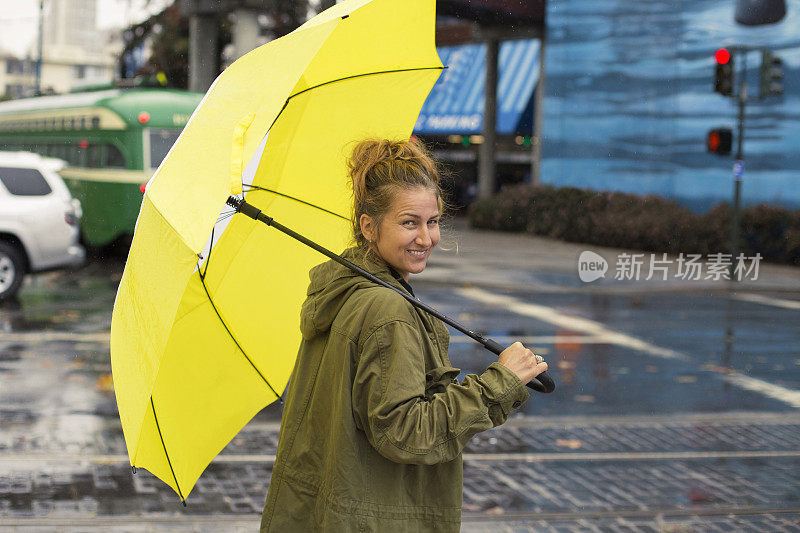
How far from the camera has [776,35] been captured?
46.1 feet

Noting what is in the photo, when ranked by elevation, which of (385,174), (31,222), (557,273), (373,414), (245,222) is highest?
(385,174)

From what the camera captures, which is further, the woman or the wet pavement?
the wet pavement

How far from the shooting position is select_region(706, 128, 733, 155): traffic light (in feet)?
49.4

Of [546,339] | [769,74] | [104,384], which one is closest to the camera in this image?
[104,384]

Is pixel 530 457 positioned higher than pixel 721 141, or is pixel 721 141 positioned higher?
pixel 721 141

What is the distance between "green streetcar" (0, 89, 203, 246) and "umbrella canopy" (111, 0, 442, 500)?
42.5ft

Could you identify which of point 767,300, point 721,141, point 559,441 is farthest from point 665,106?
point 559,441

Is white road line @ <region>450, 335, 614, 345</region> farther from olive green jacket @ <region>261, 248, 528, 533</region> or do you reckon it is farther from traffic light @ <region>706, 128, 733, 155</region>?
olive green jacket @ <region>261, 248, 528, 533</region>

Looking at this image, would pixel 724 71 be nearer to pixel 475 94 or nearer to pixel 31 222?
pixel 31 222

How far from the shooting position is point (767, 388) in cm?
822

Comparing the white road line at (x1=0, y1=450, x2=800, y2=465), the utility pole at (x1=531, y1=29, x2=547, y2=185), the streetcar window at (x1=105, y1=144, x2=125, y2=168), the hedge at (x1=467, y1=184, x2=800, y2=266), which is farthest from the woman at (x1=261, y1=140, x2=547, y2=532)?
the utility pole at (x1=531, y1=29, x2=547, y2=185)

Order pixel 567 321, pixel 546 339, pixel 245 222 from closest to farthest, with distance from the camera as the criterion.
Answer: pixel 245 222 → pixel 546 339 → pixel 567 321

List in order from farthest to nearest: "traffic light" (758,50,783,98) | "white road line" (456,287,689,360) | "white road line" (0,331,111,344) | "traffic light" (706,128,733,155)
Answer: "traffic light" (706,128,733,155) → "traffic light" (758,50,783,98) → "white road line" (456,287,689,360) → "white road line" (0,331,111,344)

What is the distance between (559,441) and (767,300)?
8887mm
